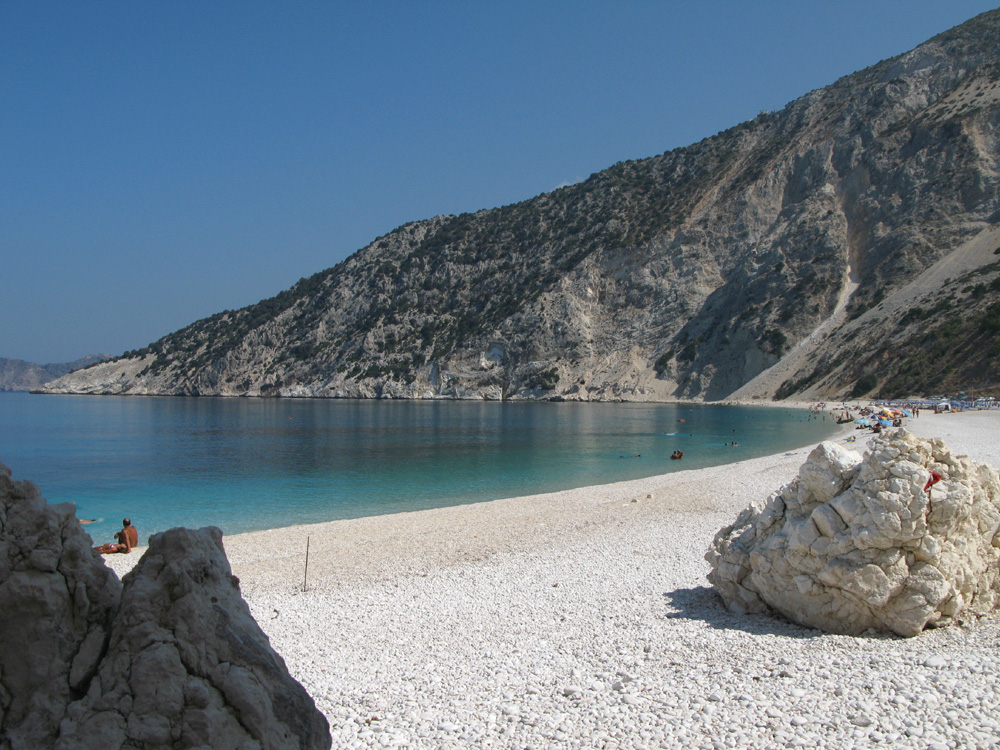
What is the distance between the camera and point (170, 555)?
12.9 ft

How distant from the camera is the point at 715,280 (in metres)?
102

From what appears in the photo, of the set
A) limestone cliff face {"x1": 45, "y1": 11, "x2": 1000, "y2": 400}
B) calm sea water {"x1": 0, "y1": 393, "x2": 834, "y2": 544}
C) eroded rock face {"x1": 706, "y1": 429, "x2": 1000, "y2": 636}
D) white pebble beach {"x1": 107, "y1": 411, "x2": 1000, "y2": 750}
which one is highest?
limestone cliff face {"x1": 45, "y1": 11, "x2": 1000, "y2": 400}

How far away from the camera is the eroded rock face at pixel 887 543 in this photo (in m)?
6.76

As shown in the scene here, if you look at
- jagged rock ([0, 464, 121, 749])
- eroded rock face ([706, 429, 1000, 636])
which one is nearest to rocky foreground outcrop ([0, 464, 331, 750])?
jagged rock ([0, 464, 121, 749])

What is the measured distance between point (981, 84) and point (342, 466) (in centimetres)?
10208

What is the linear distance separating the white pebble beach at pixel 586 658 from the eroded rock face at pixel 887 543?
28cm

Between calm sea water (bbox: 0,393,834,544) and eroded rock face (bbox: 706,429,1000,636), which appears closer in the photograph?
eroded rock face (bbox: 706,429,1000,636)

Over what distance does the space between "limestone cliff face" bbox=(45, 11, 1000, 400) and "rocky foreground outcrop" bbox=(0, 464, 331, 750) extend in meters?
69.6

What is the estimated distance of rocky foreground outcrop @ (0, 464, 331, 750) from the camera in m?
3.28

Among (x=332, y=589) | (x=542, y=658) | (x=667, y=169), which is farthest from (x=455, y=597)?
(x=667, y=169)

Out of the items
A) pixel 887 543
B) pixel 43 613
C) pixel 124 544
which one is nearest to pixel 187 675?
pixel 43 613

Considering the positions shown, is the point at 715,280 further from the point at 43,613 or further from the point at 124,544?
the point at 43,613

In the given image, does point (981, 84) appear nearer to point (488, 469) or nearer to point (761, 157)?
point (761, 157)

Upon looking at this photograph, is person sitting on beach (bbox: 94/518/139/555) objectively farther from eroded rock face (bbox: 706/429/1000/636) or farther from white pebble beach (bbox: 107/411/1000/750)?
eroded rock face (bbox: 706/429/1000/636)
